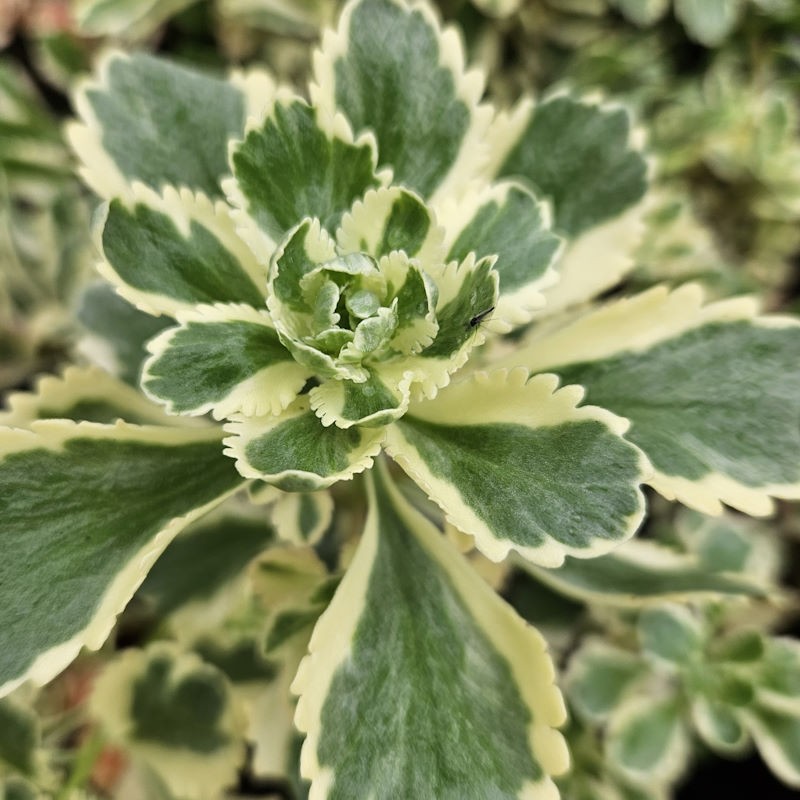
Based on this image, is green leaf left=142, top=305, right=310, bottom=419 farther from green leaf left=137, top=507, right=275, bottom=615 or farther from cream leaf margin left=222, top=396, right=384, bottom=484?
green leaf left=137, top=507, right=275, bottom=615

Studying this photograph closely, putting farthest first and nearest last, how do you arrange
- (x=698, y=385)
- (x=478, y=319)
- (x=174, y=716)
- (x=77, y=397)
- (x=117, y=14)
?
(x=117, y=14) < (x=174, y=716) < (x=77, y=397) < (x=698, y=385) < (x=478, y=319)

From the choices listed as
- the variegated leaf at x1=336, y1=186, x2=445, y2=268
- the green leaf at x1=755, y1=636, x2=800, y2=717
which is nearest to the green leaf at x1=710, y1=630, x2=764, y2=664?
the green leaf at x1=755, y1=636, x2=800, y2=717

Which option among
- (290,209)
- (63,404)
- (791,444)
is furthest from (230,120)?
(791,444)

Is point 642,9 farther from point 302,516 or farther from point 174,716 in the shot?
point 174,716

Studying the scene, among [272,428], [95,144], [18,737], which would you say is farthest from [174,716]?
[95,144]

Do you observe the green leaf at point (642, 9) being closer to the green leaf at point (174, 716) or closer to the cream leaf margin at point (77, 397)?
the cream leaf margin at point (77, 397)

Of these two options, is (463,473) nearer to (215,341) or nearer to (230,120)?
(215,341)

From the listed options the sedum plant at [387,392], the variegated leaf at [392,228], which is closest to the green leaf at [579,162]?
the sedum plant at [387,392]
